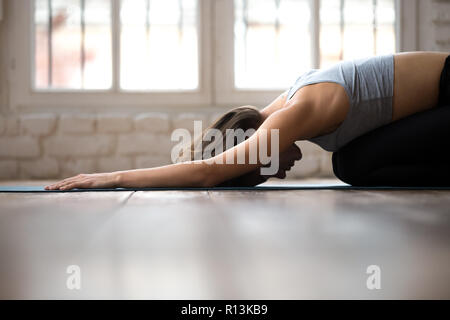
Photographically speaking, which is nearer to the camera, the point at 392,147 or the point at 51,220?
the point at 51,220

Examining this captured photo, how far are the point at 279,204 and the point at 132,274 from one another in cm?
61

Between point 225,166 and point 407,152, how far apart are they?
0.66 m

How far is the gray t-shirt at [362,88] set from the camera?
4.42 ft

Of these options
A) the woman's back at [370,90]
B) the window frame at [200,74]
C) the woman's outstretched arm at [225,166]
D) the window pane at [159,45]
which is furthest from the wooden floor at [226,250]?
the window pane at [159,45]

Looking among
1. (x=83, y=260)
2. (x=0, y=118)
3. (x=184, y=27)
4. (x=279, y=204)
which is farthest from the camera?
(x=184, y=27)

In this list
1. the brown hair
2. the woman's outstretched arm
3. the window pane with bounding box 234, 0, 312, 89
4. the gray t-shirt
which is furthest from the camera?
the window pane with bounding box 234, 0, 312, 89

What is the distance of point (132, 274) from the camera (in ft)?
1.70

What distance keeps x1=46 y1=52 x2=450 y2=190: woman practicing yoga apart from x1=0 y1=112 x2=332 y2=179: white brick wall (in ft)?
5.06

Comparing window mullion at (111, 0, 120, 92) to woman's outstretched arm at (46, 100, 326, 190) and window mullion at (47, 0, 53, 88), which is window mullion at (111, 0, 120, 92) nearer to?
window mullion at (47, 0, 53, 88)

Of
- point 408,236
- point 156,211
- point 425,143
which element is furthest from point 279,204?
point 425,143

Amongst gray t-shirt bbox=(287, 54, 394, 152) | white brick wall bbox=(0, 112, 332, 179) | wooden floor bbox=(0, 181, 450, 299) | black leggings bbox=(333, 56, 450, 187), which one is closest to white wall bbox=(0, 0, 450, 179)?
white brick wall bbox=(0, 112, 332, 179)

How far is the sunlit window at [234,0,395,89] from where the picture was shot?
10.7 feet

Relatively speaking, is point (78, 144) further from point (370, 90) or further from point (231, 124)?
point (370, 90)
